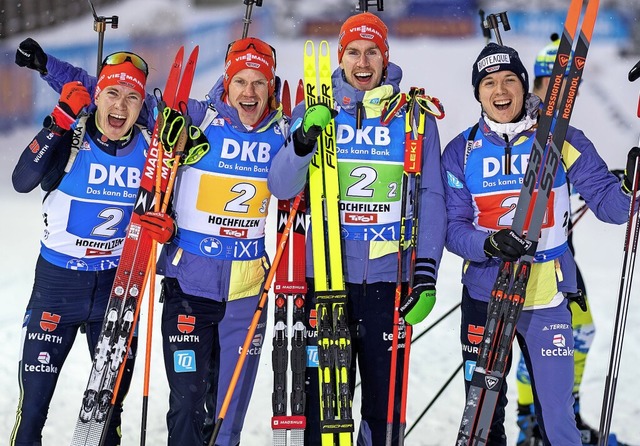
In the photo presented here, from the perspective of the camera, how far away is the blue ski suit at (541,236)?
3.74 metres

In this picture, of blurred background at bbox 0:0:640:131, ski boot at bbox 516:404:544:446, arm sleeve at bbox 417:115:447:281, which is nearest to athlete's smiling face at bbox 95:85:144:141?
arm sleeve at bbox 417:115:447:281

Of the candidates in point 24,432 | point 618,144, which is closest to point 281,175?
point 24,432

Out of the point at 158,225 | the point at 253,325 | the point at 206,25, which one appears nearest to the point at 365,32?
the point at 158,225

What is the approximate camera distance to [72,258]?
4051mm

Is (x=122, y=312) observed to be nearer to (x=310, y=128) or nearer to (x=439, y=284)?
(x=310, y=128)

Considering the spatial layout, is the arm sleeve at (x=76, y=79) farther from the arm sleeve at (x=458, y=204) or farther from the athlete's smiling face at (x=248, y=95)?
the arm sleeve at (x=458, y=204)

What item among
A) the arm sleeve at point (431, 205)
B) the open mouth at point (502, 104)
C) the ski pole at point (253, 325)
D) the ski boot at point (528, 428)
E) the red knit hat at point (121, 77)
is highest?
the red knit hat at point (121, 77)

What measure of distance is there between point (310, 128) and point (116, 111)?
95 cm

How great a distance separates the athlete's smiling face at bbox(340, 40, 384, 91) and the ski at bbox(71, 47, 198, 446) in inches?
28.3

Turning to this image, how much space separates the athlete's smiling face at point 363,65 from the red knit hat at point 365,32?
2 cm

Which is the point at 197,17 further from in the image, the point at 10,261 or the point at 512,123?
the point at 512,123

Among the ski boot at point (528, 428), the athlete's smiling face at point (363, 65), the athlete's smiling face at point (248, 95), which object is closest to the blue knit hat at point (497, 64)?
the athlete's smiling face at point (363, 65)

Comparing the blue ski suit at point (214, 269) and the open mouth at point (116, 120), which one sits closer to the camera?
the blue ski suit at point (214, 269)

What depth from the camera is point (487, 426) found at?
364 cm
